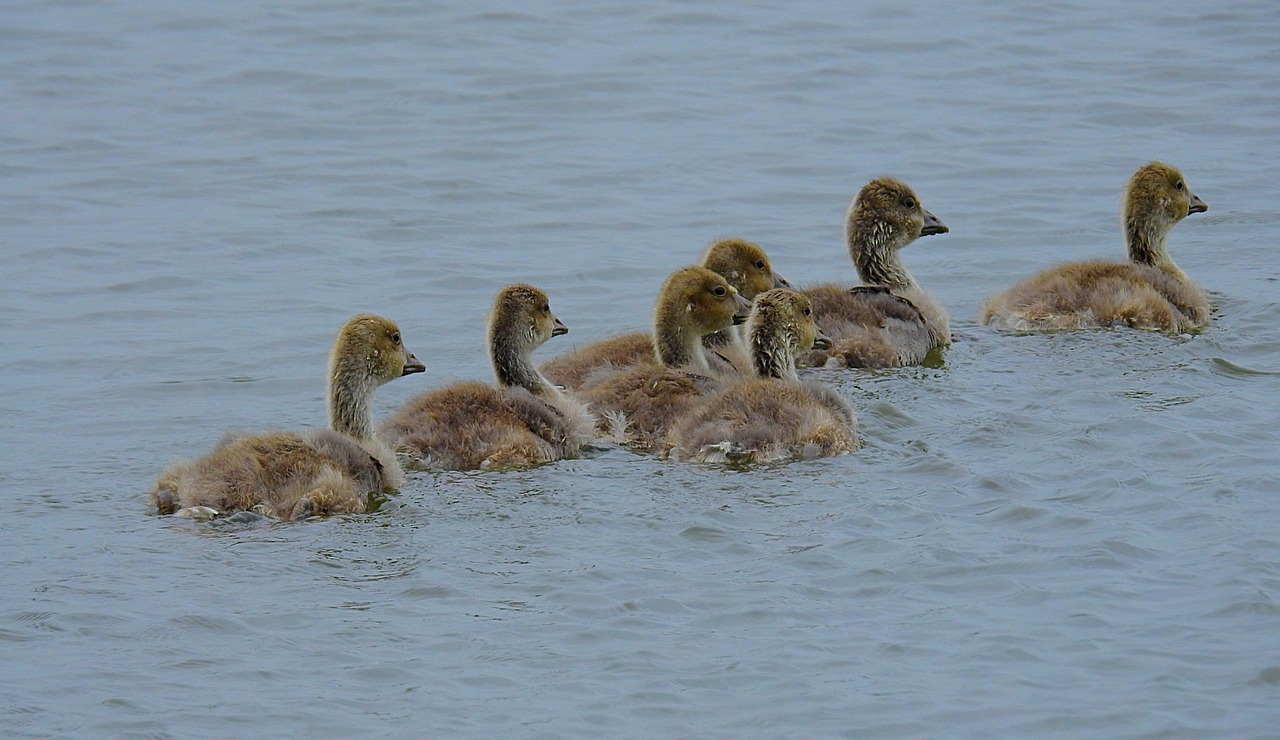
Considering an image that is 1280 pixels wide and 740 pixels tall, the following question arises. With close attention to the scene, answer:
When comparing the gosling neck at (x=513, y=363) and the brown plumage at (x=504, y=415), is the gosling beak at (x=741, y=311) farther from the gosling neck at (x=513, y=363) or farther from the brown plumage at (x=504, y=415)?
the gosling neck at (x=513, y=363)

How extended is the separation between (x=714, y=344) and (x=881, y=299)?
1322mm

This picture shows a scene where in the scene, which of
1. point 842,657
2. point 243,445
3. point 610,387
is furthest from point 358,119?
point 842,657

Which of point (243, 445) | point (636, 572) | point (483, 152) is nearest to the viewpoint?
point (636, 572)

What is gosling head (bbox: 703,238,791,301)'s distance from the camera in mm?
13281

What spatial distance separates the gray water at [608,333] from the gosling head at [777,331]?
887 mm

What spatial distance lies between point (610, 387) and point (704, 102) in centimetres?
1147

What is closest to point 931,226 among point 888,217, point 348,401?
point 888,217

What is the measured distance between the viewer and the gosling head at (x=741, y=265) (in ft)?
43.6

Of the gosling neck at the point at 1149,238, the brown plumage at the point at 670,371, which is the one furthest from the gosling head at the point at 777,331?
the gosling neck at the point at 1149,238

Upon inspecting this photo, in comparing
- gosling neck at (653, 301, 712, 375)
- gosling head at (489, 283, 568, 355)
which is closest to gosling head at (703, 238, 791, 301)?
gosling neck at (653, 301, 712, 375)

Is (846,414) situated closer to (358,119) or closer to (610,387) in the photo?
(610,387)

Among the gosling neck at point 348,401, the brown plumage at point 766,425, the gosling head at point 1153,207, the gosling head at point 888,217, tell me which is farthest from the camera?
the gosling head at point 1153,207

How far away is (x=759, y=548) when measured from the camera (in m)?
9.45

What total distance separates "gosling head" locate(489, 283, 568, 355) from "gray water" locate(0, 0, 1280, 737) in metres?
1.08
